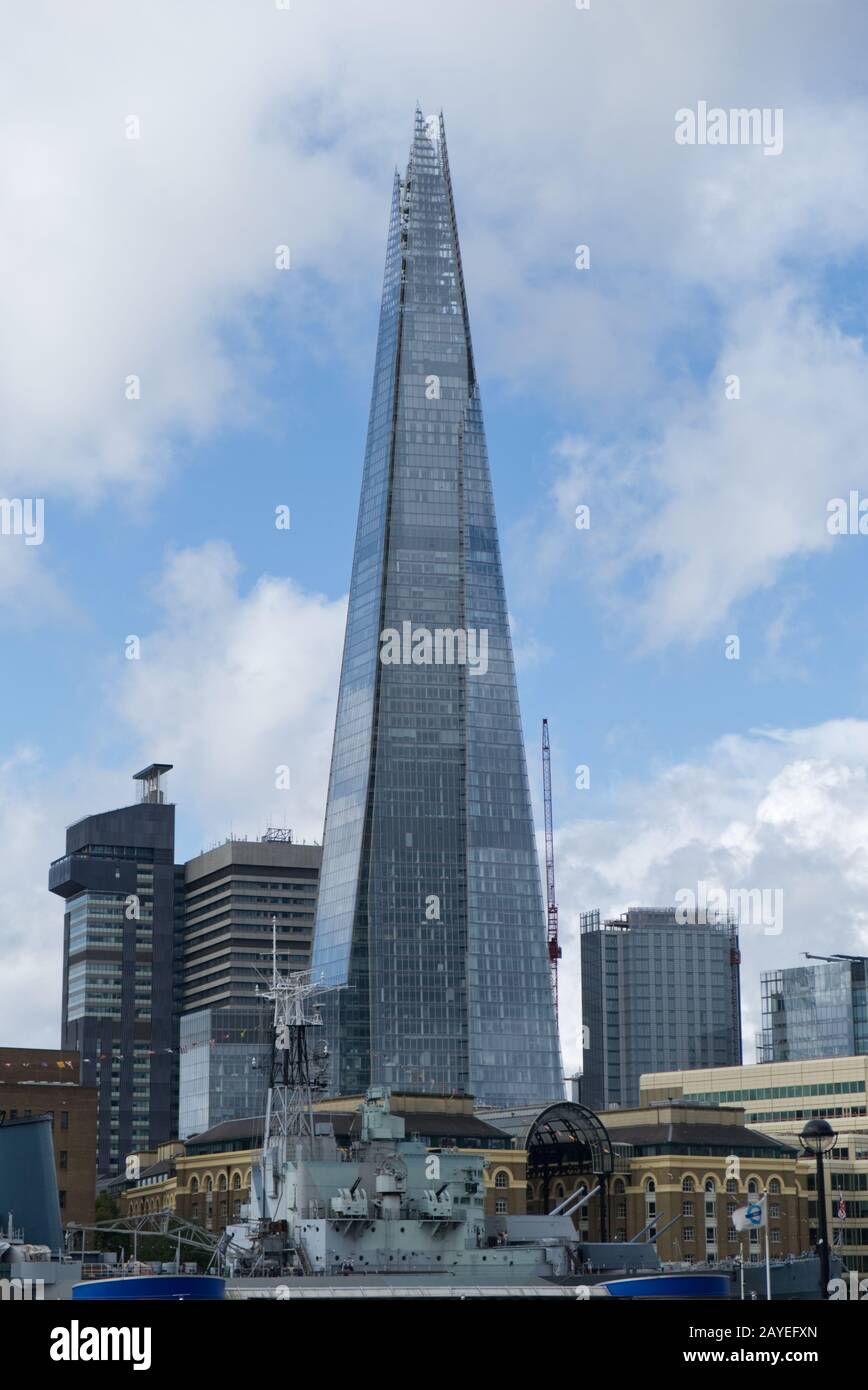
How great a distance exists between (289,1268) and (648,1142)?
65.5 m

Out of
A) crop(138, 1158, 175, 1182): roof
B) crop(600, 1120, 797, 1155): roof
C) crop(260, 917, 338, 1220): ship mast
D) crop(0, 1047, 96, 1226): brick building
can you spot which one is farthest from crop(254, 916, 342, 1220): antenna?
crop(138, 1158, 175, 1182): roof

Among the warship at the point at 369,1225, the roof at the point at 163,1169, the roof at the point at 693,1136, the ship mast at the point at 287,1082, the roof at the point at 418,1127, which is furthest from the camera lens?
the roof at the point at 163,1169

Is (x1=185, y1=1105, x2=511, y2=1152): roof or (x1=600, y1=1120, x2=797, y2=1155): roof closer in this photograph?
(x1=600, y1=1120, x2=797, y2=1155): roof

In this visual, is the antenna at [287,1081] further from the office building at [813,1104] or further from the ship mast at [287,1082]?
the office building at [813,1104]

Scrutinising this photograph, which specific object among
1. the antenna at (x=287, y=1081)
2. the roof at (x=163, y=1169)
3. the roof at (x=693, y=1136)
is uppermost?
the antenna at (x=287, y=1081)

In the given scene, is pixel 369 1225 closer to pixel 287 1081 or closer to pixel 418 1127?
pixel 287 1081

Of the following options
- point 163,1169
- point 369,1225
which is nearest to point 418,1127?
point 163,1169

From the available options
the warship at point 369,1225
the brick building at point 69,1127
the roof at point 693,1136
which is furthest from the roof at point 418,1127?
the warship at point 369,1225

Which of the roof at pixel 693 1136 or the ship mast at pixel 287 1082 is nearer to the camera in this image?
the ship mast at pixel 287 1082

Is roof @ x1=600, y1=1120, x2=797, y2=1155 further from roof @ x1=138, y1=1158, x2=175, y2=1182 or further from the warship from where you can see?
the warship

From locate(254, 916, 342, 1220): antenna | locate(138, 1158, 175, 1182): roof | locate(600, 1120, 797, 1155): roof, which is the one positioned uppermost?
locate(254, 916, 342, 1220): antenna

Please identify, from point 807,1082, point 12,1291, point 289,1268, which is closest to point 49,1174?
point 12,1291

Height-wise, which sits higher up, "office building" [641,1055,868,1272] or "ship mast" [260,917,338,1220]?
"ship mast" [260,917,338,1220]
